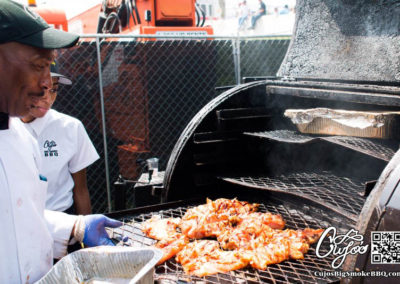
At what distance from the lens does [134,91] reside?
696 centimetres

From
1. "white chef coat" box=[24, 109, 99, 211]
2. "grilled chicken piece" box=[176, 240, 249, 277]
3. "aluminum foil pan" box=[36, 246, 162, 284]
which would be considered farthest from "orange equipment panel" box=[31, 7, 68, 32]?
"aluminum foil pan" box=[36, 246, 162, 284]

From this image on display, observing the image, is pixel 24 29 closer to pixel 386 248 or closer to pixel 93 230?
pixel 93 230

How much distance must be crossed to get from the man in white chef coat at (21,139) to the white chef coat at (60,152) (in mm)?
1542

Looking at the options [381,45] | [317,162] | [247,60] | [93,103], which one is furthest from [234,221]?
[247,60]

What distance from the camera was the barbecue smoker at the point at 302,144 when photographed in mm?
2518

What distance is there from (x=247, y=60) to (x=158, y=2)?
2178mm

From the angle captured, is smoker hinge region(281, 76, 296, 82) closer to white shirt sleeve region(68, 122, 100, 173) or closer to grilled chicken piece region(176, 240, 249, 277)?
grilled chicken piece region(176, 240, 249, 277)

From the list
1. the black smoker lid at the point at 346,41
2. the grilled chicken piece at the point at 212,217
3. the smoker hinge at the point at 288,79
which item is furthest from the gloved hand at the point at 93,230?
the black smoker lid at the point at 346,41

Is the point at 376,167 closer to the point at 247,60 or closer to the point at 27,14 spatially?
the point at 27,14

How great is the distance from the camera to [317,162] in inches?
146

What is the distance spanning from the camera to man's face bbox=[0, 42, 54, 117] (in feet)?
5.65

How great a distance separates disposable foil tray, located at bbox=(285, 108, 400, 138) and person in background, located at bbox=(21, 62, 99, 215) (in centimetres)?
202

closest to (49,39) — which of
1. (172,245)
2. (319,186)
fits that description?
(172,245)

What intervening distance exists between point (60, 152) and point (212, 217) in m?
1.60
